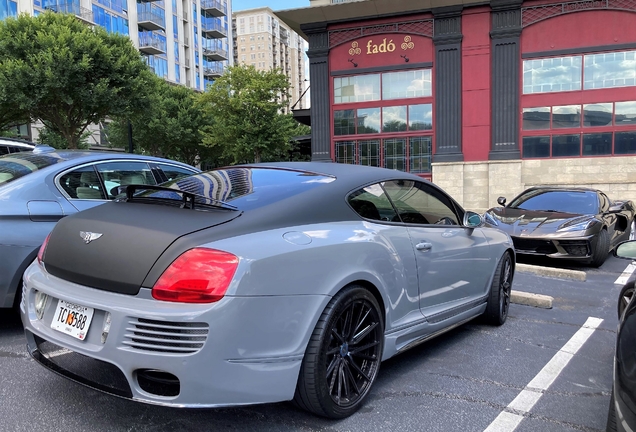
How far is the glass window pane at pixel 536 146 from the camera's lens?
64.4 feet

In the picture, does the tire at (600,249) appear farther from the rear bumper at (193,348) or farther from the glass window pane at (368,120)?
the glass window pane at (368,120)

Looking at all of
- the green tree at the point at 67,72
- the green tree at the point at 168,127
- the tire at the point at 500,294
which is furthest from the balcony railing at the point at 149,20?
the tire at the point at 500,294

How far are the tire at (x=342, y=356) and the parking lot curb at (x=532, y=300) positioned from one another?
3.02 m

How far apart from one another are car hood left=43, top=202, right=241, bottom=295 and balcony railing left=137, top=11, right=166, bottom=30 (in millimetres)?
50214

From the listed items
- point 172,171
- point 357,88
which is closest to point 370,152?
point 357,88

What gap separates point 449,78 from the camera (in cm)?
2033

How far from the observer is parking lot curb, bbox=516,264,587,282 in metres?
Answer: 6.64

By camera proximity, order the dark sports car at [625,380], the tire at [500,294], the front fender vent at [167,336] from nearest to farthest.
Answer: the dark sports car at [625,380], the front fender vent at [167,336], the tire at [500,294]

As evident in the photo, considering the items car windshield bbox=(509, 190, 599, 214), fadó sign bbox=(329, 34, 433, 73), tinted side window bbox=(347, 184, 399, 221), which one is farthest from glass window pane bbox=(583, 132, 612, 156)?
tinted side window bbox=(347, 184, 399, 221)

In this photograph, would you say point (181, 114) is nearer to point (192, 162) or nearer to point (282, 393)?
point (192, 162)

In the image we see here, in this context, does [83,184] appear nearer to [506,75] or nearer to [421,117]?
[421,117]

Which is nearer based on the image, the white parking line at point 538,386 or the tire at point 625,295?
the white parking line at point 538,386

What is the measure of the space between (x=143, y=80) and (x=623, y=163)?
18.9m

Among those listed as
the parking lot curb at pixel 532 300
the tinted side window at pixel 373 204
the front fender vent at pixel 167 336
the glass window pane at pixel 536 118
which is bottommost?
the parking lot curb at pixel 532 300
